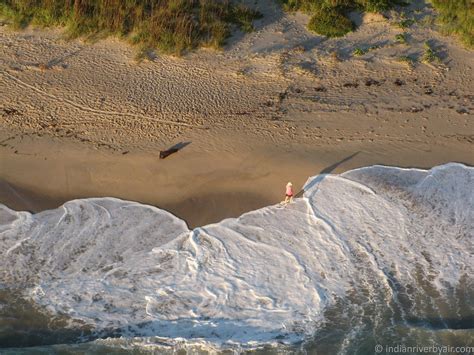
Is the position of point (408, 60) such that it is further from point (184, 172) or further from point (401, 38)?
point (184, 172)

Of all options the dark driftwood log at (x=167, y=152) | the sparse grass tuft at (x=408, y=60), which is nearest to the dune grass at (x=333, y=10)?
the sparse grass tuft at (x=408, y=60)

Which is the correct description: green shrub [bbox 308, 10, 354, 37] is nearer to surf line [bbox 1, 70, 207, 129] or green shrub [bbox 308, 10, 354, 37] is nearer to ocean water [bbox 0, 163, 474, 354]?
surf line [bbox 1, 70, 207, 129]

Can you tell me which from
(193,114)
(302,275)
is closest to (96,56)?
(193,114)

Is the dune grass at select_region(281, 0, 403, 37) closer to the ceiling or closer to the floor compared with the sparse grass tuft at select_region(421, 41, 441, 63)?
closer to the ceiling

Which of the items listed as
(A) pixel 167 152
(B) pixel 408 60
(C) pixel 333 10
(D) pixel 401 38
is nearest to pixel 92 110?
(A) pixel 167 152

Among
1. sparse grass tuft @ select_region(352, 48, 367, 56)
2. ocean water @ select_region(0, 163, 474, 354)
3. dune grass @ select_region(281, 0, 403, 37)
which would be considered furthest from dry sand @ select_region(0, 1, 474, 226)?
ocean water @ select_region(0, 163, 474, 354)

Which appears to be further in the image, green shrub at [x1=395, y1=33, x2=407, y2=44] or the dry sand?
green shrub at [x1=395, y1=33, x2=407, y2=44]
